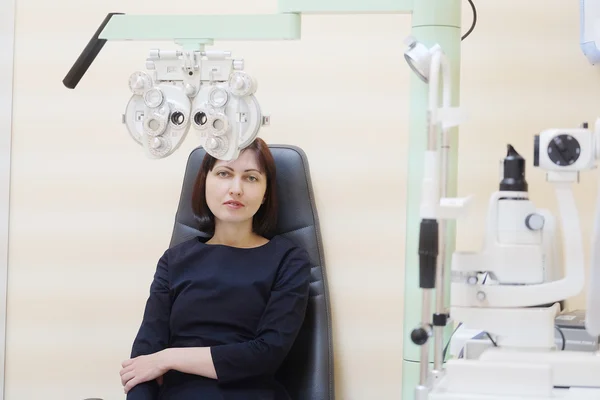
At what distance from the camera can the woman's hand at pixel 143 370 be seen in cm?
224

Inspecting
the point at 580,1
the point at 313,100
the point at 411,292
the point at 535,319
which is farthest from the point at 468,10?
the point at 535,319

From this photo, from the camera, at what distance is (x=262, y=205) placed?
2.47 m

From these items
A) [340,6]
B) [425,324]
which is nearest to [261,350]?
[425,324]

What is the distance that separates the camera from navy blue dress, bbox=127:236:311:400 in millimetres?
2238

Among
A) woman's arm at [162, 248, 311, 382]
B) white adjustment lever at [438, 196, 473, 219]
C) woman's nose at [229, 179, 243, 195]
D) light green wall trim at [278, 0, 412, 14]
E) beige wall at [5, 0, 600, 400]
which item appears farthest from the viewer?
beige wall at [5, 0, 600, 400]

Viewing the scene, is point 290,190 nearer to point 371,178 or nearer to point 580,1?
point 371,178

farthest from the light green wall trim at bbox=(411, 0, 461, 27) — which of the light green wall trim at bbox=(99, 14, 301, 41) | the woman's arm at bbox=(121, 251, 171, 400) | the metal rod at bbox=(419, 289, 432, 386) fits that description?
the woman's arm at bbox=(121, 251, 171, 400)

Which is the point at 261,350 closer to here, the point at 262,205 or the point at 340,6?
the point at 262,205

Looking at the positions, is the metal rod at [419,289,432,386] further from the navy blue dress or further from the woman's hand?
the woman's hand

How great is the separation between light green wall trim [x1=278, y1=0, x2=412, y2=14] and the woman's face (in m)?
0.79

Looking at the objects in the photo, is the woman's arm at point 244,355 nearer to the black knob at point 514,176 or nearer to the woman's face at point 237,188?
the woman's face at point 237,188

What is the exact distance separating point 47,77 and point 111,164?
35 cm

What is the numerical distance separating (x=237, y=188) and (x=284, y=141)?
0.36m

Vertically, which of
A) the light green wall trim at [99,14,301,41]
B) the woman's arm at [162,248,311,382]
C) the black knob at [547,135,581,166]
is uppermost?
the light green wall trim at [99,14,301,41]
